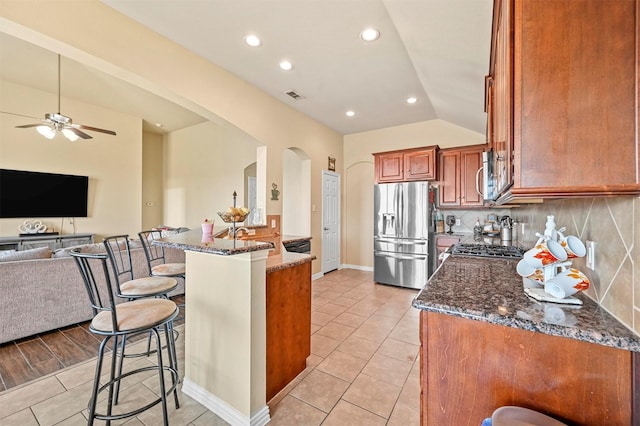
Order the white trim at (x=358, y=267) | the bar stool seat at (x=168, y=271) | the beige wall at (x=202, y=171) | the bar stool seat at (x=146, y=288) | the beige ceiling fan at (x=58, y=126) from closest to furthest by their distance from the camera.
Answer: the bar stool seat at (x=146, y=288) < the bar stool seat at (x=168, y=271) < the beige ceiling fan at (x=58, y=126) < the white trim at (x=358, y=267) < the beige wall at (x=202, y=171)

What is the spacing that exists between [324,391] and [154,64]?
10.9 ft

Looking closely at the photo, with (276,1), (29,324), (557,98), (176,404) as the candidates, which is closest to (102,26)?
(276,1)

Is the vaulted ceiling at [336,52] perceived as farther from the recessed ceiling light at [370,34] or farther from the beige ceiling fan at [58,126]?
the beige ceiling fan at [58,126]

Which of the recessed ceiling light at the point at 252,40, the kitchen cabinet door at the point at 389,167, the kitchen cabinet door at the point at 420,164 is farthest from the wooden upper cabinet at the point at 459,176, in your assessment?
the recessed ceiling light at the point at 252,40

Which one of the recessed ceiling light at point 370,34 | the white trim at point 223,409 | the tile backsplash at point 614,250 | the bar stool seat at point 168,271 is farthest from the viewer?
the recessed ceiling light at point 370,34

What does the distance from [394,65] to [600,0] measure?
102 inches

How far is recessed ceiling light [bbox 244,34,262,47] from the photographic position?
106 inches

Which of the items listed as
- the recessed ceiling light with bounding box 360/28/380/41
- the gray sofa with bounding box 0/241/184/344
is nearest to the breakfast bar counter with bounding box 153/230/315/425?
the gray sofa with bounding box 0/241/184/344

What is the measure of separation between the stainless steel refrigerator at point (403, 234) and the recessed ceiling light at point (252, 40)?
2945 mm

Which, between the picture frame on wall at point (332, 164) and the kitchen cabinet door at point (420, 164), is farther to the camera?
the picture frame on wall at point (332, 164)

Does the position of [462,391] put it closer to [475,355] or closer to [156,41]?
[475,355]

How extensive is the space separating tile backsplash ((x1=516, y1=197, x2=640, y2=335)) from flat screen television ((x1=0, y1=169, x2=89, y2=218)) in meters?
7.41

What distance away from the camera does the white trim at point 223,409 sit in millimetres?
1585

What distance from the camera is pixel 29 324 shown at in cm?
260
